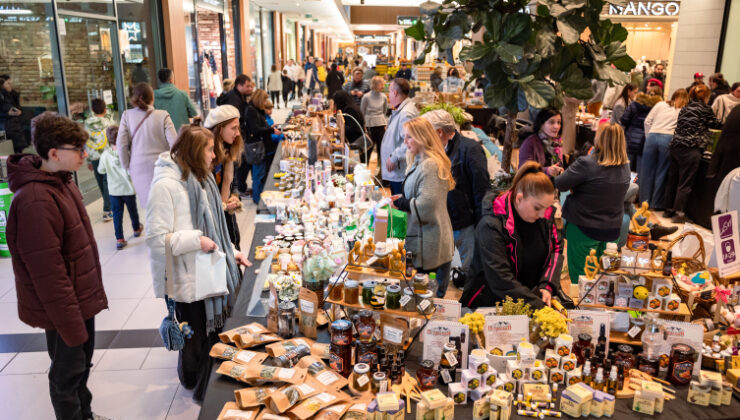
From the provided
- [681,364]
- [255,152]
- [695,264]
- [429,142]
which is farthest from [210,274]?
[255,152]

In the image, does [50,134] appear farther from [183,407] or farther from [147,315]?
[147,315]

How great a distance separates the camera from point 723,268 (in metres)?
2.83

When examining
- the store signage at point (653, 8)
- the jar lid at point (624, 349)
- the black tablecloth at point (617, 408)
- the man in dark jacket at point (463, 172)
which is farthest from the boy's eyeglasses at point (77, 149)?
the store signage at point (653, 8)

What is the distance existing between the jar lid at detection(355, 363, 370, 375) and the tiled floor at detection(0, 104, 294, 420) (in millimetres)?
1445

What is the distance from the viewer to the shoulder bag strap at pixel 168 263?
114 inches

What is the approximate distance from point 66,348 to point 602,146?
3.48m

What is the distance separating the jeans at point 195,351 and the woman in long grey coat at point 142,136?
8.14ft

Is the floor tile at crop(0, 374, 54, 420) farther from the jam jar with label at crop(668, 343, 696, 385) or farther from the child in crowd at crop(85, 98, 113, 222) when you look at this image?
the jam jar with label at crop(668, 343, 696, 385)

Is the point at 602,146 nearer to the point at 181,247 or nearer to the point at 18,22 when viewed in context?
the point at 181,247

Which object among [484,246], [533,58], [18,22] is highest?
[18,22]

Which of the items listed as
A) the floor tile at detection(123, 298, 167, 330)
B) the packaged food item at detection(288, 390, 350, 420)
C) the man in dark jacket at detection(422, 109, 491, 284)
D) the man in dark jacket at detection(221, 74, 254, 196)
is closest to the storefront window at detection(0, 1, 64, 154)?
the man in dark jacket at detection(221, 74, 254, 196)

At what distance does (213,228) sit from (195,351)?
2.49 ft

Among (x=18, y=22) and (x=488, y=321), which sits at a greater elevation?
(x=18, y=22)

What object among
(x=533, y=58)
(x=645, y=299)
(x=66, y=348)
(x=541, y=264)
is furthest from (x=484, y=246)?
(x=66, y=348)
